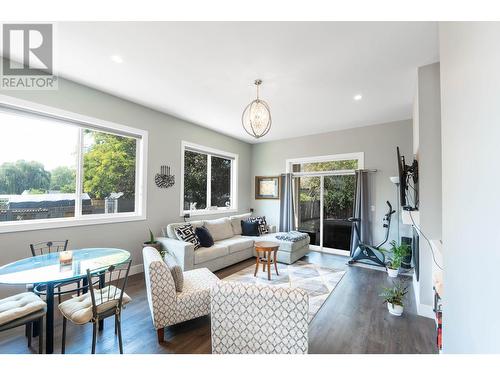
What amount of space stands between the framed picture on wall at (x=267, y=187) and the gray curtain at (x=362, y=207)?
2058 millimetres

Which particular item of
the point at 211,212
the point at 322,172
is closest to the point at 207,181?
the point at 211,212

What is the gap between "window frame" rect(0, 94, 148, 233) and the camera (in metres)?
2.61

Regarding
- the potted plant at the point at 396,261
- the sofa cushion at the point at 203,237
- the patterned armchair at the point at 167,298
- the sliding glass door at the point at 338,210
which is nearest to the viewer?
the patterned armchair at the point at 167,298

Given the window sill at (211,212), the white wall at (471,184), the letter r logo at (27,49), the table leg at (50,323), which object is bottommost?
the table leg at (50,323)

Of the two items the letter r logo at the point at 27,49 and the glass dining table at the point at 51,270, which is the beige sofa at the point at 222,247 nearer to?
the glass dining table at the point at 51,270

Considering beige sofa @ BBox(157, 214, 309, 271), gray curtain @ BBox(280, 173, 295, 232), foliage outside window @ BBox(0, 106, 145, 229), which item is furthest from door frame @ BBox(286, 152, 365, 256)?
foliage outside window @ BBox(0, 106, 145, 229)

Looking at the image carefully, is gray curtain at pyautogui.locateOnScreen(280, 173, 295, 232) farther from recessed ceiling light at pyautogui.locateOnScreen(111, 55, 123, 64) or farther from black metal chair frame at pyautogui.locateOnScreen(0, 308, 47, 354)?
black metal chair frame at pyautogui.locateOnScreen(0, 308, 47, 354)

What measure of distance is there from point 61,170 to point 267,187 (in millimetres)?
4536

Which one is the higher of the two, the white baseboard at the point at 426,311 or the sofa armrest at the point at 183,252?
the sofa armrest at the point at 183,252

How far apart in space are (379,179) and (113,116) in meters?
5.25

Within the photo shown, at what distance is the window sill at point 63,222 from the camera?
2570 millimetres

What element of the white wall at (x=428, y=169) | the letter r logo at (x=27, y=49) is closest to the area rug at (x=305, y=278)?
the white wall at (x=428, y=169)
